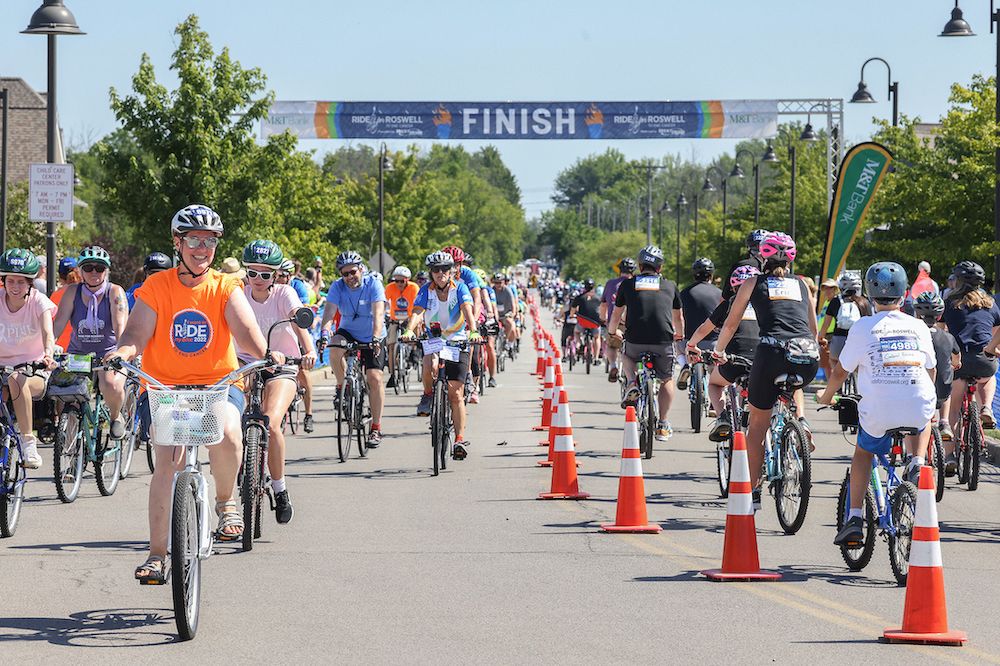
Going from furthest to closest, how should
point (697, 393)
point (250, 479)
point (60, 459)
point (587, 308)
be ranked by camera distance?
point (587, 308) → point (697, 393) → point (60, 459) → point (250, 479)

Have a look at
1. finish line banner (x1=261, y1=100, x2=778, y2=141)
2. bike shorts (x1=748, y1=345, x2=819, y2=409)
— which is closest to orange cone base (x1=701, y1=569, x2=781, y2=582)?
bike shorts (x1=748, y1=345, x2=819, y2=409)

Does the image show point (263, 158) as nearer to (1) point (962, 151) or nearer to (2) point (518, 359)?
(2) point (518, 359)

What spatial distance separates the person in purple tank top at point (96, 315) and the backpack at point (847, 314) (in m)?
7.97

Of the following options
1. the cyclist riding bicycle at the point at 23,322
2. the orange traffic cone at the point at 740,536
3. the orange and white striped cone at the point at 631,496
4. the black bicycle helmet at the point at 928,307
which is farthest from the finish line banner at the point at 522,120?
the orange traffic cone at the point at 740,536

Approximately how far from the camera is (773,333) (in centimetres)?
1136

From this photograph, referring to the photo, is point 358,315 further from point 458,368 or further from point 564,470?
point 564,470

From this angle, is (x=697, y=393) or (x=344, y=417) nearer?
(x=344, y=417)

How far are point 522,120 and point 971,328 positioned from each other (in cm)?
3868

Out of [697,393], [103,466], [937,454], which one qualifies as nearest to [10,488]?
[103,466]

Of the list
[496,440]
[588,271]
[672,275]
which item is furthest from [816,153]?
[588,271]

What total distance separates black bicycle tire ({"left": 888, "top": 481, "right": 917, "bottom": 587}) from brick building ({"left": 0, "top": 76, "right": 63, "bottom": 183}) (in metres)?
64.0

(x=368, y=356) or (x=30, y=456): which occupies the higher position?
(x=368, y=356)

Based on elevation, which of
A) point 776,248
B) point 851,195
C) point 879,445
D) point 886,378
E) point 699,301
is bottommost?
point 879,445

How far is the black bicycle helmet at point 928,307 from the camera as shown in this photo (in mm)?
13180
